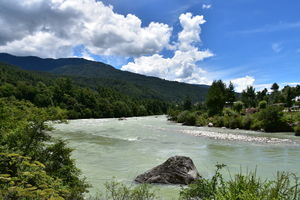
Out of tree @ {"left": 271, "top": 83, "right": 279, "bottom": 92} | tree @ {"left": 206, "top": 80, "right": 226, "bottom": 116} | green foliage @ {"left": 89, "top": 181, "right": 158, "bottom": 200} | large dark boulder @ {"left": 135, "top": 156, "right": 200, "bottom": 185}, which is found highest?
tree @ {"left": 271, "top": 83, "right": 279, "bottom": 92}

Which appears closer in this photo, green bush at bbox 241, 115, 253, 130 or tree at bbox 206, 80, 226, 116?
green bush at bbox 241, 115, 253, 130

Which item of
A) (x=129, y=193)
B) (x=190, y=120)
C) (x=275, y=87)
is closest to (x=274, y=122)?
(x=190, y=120)

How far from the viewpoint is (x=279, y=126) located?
1754 inches

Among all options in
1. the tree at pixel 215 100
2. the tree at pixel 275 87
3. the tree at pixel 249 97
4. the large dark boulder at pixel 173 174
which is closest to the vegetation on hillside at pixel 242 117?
the tree at pixel 215 100

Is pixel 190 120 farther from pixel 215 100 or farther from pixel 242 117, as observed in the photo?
pixel 242 117

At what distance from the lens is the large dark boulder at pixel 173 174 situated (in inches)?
464

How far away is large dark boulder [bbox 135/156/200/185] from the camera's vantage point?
38.7 ft

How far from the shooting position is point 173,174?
12.0 m

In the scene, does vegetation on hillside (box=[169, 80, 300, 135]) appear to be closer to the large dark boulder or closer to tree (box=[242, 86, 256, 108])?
tree (box=[242, 86, 256, 108])

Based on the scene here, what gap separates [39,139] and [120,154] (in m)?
12.2

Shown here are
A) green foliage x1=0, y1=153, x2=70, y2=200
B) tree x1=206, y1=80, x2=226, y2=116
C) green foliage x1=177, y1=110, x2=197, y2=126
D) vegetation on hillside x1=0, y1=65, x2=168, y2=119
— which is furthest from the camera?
vegetation on hillside x1=0, y1=65, x2=168, y2=119

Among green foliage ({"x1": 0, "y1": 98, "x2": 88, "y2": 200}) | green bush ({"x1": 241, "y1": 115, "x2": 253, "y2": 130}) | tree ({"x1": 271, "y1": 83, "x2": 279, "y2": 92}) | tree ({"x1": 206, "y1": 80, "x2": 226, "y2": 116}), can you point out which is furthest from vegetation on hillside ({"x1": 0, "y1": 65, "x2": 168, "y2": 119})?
green foliage ({"x1": 0, "y1": 98, "x2": 88, "y2": 200})

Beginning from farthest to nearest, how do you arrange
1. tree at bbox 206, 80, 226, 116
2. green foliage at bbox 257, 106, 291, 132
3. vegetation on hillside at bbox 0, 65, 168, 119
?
vegetation on hillside at bbox 0, 65, 168, 119 → tree at bbox 206, 80, 226, 116 → green foliage at bbox 257, 106, 291, 132

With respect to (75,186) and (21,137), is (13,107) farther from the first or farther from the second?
(75,186)
